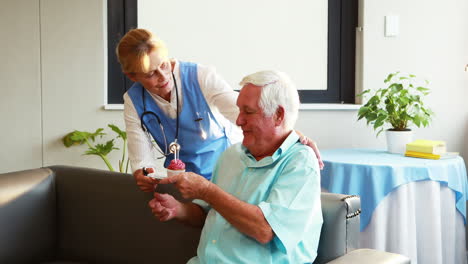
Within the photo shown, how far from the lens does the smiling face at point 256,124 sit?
1.70 meters

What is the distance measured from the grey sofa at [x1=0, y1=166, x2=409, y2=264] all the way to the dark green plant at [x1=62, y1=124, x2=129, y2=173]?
1.16m

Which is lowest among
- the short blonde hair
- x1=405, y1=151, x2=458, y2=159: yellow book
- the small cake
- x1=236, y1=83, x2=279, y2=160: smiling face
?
x1=405, y1=151, x2=458, y2=159: yellow book

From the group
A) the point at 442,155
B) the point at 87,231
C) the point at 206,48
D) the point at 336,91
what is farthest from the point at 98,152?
the point at 442,155

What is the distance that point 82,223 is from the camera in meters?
2.42

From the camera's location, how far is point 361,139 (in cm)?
393

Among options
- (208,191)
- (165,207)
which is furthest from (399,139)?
(208,191)

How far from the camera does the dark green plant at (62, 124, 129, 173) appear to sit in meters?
3.71

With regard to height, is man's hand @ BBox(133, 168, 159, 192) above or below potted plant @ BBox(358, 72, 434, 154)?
below

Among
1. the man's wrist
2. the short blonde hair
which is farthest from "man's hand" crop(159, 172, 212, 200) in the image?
the short blonde hair

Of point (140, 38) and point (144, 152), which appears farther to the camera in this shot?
point (144, 152)

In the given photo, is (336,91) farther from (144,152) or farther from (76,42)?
(144,152)

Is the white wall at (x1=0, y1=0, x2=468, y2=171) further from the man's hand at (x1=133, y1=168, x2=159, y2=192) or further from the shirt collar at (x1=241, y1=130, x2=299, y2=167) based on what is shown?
the shirt collar at (x1=241, y1=130, x2=299, y2=167)

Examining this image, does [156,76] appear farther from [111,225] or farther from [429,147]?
[429,147]

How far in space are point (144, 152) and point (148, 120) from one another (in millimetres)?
131
